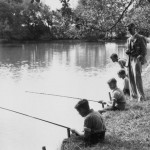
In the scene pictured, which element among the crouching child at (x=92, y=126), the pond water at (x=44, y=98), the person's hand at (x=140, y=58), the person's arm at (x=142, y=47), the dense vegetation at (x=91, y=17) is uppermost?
the dense vegetation at (x=91, y=17)

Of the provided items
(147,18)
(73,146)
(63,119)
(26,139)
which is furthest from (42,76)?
(73,146)

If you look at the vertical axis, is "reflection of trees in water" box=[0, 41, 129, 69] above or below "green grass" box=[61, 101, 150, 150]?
below

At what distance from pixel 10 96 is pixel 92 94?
3.59 metres

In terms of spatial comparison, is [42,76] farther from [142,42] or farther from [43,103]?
[142,42]

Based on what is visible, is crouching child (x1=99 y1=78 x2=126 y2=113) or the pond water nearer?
crouching child (x1=99 y1=78 x2=126 y2=113)

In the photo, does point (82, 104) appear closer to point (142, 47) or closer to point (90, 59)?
point (142, 47)

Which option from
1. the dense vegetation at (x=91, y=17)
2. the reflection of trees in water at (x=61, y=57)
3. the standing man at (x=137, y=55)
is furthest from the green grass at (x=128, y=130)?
the reflection of trees in water at (x=61, y=57)

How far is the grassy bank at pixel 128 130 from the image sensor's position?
16.0 feet

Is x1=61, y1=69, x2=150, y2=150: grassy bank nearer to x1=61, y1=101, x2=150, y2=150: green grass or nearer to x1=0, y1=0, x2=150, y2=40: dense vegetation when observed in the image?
x1=61, y1=101, x2=150, y2=150: green grass

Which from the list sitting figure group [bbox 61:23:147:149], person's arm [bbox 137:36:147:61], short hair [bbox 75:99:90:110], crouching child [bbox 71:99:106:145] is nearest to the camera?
short hair [bbox 75:99:90:110]

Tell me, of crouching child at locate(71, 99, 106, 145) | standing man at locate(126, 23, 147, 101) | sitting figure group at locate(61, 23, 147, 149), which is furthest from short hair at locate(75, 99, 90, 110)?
standing man at locate(126, 23, 147, 101)

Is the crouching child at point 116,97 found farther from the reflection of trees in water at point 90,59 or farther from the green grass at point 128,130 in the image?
the reflection of trees in water at point 90,59

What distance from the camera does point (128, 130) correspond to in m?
5.70

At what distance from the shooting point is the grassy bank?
16.0 feet
